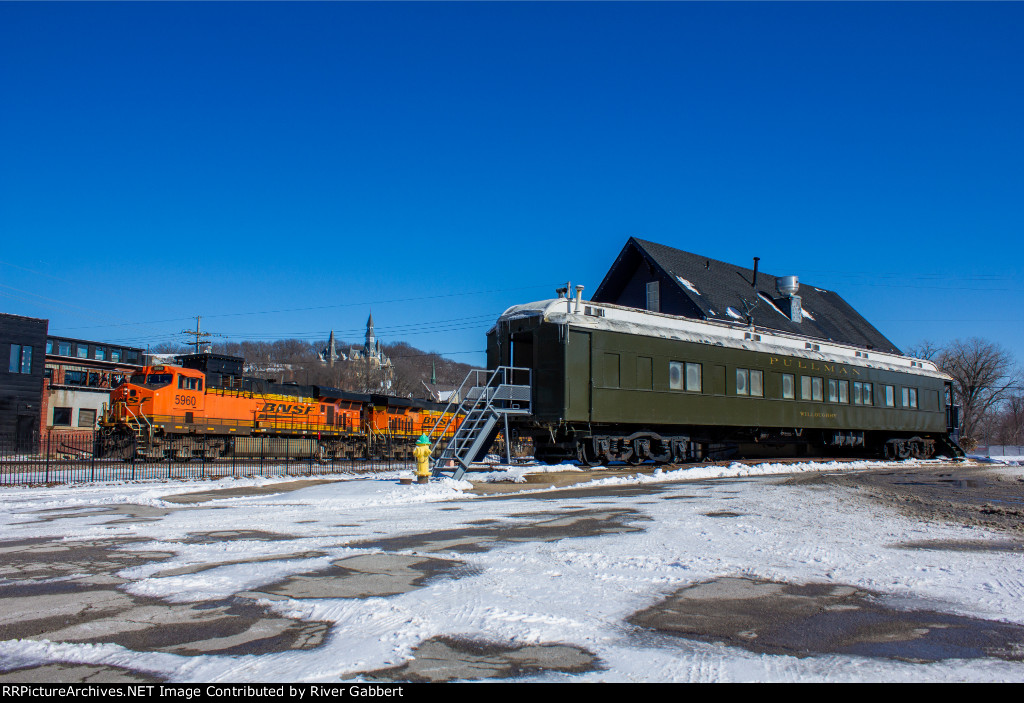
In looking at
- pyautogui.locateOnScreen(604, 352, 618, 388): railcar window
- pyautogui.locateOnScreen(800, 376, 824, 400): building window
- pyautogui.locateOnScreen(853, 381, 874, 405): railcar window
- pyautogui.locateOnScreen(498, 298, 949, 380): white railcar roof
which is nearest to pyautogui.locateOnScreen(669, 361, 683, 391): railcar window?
pyautogui.locateOnScreen(498, 298, 949, 380): white railcar roof

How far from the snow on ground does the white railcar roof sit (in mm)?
5643

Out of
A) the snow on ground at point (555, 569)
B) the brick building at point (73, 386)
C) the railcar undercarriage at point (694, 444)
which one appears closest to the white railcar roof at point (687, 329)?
the railcar undercarriage at point (694, 444)

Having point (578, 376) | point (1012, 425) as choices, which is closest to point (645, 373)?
point (578, 376)

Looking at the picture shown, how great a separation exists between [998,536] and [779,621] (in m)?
5.26

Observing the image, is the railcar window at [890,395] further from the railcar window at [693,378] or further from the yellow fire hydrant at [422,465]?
the yellow fire hydrant at [422,465]

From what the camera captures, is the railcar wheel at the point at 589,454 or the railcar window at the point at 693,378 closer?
the railcar wheel at the point at 589,454

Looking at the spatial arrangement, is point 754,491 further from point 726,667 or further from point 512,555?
point 726,667

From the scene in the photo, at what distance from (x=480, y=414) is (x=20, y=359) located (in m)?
37.0

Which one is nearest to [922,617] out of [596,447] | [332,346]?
[596,447]

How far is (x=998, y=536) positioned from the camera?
862 cm

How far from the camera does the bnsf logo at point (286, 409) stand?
3209 centimetres

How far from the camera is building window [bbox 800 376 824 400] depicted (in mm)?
24109

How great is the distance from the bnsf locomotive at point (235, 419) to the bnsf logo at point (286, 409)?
45 mm

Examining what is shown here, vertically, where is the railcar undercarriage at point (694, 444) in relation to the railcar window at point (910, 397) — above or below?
below
